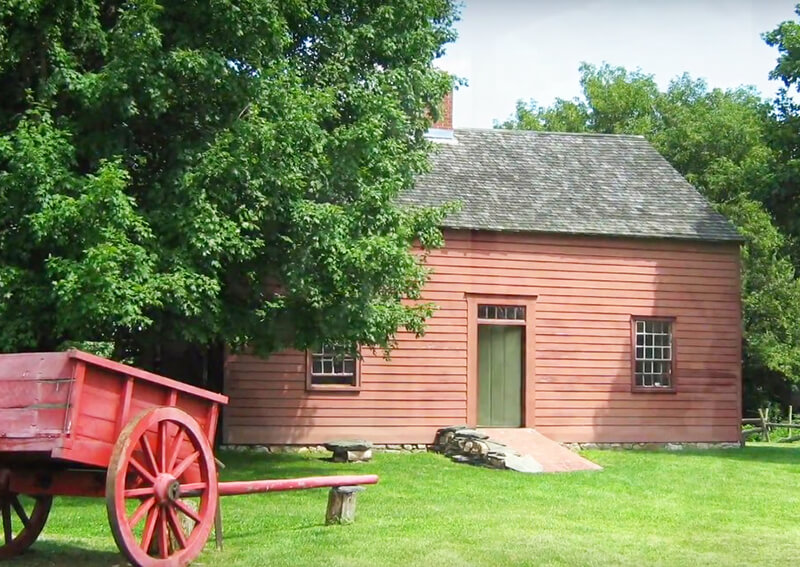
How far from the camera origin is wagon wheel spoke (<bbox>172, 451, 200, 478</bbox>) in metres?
9.11

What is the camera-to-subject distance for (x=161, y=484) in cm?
893

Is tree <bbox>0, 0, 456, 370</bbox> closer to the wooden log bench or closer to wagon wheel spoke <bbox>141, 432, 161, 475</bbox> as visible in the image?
the wooden log bench

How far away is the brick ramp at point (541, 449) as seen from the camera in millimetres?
18875

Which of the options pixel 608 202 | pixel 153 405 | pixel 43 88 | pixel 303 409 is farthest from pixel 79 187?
pixel 608 202

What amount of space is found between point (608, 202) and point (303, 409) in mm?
7536

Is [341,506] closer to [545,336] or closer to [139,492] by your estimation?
[139,492]

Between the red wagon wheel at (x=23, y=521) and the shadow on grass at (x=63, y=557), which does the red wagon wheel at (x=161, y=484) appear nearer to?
the shadow on grass at (x=63, y=557)

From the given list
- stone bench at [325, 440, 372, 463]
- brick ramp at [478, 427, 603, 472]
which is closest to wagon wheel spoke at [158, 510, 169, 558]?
brick ramp at [478, 427, 603, 472]

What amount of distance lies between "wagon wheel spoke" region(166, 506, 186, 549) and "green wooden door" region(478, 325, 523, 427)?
536 inches

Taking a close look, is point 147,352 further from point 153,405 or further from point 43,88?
point 153,405

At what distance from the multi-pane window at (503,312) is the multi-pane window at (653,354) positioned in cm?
241

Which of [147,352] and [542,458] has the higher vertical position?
[147,352]

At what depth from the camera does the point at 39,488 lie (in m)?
9.44

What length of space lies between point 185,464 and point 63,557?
5.76 ft
